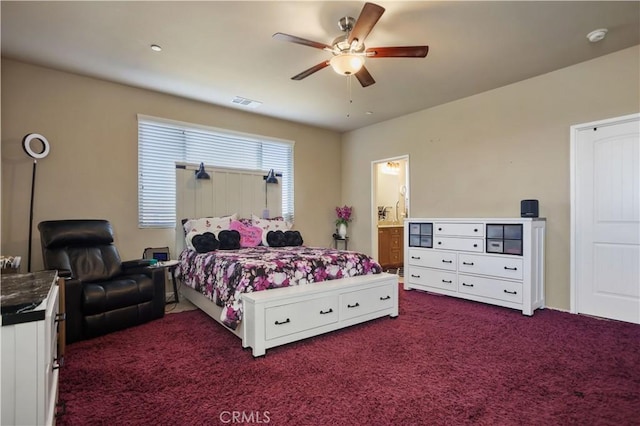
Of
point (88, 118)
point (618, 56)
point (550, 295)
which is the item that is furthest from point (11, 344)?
point (618, 56)

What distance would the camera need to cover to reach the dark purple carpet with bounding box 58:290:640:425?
178 centimetres

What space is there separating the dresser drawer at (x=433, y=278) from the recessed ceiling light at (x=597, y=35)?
8.97 feet

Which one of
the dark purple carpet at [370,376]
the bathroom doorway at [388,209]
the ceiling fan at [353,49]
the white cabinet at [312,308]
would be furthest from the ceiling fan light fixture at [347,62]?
the bathroom doorway at [388,209]

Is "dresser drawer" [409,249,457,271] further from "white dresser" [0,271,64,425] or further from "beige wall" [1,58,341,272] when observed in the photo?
"white dresser" [0,271,64,425]

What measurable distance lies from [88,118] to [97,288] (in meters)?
2.10

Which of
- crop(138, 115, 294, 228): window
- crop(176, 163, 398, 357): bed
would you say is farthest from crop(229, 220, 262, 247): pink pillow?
crop(138, 115, 294, 228): window

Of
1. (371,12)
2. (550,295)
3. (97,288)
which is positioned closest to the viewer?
(371,12)

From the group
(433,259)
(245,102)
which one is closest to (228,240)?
(245,102)

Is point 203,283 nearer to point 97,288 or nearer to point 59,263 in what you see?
point 97,288

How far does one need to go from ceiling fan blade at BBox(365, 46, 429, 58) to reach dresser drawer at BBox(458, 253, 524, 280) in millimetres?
2487

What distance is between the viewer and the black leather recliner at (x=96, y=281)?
2.78 meters

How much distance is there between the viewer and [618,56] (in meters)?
3.19

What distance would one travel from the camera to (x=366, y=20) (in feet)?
7.02

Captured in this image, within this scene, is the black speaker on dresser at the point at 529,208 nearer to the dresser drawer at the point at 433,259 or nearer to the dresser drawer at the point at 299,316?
the dresser drawer at the point at 433,259
